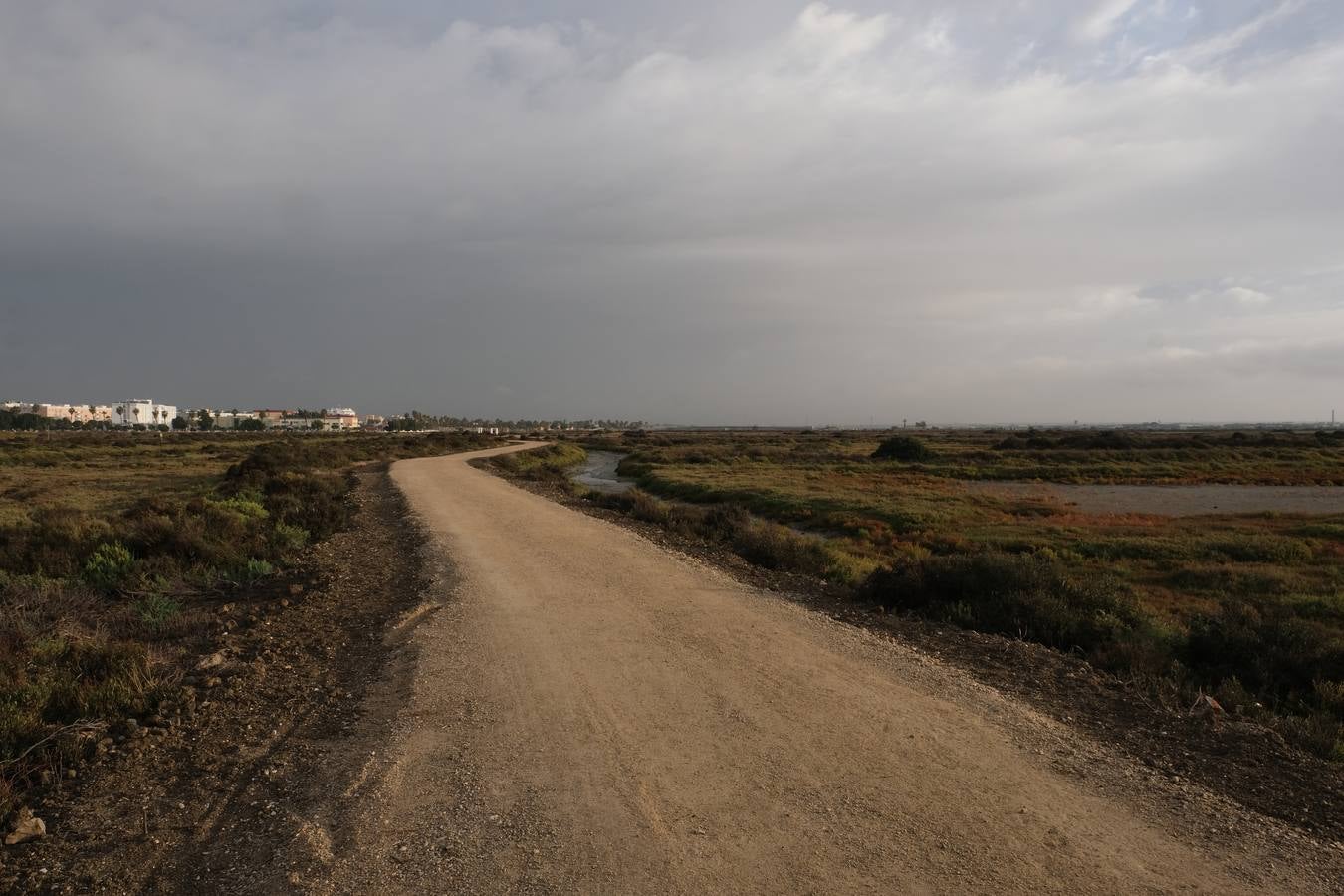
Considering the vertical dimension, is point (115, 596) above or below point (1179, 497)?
above

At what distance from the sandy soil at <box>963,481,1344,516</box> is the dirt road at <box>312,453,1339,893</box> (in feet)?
106

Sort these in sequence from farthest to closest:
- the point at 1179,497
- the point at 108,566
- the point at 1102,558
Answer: the point at 1179,497 → the point at 1102,558 → the point at 108,566

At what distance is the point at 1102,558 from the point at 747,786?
19.3 metres

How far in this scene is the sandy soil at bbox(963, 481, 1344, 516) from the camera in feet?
116

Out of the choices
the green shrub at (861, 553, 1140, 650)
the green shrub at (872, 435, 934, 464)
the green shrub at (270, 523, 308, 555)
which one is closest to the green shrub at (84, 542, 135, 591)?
the green shrub at (270, 523, 308, 555)

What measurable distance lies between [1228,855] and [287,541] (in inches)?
597

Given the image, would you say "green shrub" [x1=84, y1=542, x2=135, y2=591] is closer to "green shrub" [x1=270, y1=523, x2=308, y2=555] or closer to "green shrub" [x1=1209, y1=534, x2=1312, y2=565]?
"green shrub" [x1=270, y1=523, x2=308, y2=555]

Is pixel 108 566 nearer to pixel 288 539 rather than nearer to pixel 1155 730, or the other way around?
pixel 288 539

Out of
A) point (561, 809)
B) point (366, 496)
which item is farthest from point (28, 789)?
point (366, 496)

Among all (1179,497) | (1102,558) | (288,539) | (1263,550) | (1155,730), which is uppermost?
(288,539)

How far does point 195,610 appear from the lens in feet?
32.9

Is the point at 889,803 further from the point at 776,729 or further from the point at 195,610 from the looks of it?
the point at 195,610

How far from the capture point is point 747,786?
4961 mm

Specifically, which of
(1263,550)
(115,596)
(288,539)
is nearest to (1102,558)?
(1263,550)
